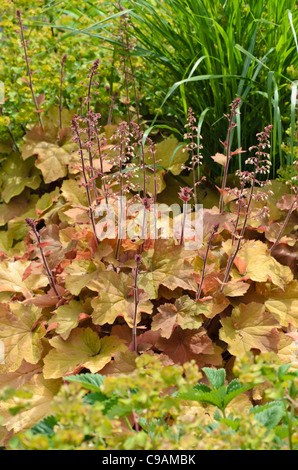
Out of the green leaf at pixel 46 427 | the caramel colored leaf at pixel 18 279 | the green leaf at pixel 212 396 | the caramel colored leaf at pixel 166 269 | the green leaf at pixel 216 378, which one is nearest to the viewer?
the green leaf at pixel 46 427

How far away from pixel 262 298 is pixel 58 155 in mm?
1382

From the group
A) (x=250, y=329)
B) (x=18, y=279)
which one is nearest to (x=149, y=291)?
(x=250, y=329)

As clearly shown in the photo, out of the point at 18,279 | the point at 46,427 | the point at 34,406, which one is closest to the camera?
the point at 46,427

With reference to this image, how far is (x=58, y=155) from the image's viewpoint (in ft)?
9.23

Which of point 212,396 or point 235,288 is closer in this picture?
point 212,396

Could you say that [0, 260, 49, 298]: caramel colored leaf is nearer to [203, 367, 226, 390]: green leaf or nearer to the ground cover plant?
the ground cover plant

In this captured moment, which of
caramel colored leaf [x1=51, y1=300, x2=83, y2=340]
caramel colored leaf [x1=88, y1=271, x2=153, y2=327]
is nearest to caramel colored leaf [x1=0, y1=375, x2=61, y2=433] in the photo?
caramel colored leaf [x1=51, y1=300, x2=83, y2=340]

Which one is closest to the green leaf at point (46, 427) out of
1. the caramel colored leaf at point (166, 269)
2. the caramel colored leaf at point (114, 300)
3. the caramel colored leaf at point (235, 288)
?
the caramel colored leaf at point (114, 300)

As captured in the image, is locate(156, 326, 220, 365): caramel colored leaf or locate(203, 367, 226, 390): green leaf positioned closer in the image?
locate(203, 367, 226, 390): green leaf

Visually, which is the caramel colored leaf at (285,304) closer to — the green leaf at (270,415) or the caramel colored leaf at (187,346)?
the caramel colored leaf at (187,346)

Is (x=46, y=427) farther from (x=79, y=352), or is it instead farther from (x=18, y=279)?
(x=18, y=279)

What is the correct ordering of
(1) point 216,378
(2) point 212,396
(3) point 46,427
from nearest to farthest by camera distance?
1. (3) point 46,427
2. (2) point 212,396
3. (1) point 216,378

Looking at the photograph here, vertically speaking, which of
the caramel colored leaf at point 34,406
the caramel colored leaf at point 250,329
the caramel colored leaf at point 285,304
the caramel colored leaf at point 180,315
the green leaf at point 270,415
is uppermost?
the green leaf at point 270,415
